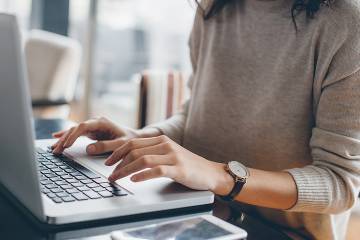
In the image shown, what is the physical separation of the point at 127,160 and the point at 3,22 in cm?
28

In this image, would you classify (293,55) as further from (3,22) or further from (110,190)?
(3,22)

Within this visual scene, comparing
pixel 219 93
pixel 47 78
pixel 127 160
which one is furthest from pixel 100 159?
pixel 47 78

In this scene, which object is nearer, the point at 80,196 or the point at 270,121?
the point at 80,196

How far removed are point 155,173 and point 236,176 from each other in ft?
0.48

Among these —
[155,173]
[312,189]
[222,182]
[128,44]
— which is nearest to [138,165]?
[155,173]

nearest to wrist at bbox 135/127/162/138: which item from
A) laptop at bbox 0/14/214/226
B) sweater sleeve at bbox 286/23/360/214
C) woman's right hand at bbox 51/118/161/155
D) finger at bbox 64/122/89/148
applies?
woman's right hand at bbox 51/118/161/155

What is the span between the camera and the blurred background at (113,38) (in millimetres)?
3488

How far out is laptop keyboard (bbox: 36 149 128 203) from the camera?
634 millimetres

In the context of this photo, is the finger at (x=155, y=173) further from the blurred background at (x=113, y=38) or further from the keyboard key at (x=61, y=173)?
the blurred background at (x=113, y=38)

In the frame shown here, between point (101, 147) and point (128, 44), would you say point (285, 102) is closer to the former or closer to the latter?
point (101, 147)

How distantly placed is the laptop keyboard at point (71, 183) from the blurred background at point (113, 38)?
8.61 ft

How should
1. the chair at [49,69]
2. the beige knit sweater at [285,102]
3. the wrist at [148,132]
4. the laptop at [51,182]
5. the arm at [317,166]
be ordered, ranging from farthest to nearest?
the chair at [49,69], the wrist at [148,132], the beige knit sweater at [285,102], the arm at [317,166], the laptop at [51,182]

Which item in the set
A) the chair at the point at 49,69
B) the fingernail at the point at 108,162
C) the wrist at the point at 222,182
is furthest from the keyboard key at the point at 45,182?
the chair at the point at 49,69

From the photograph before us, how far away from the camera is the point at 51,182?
0.68 meters
